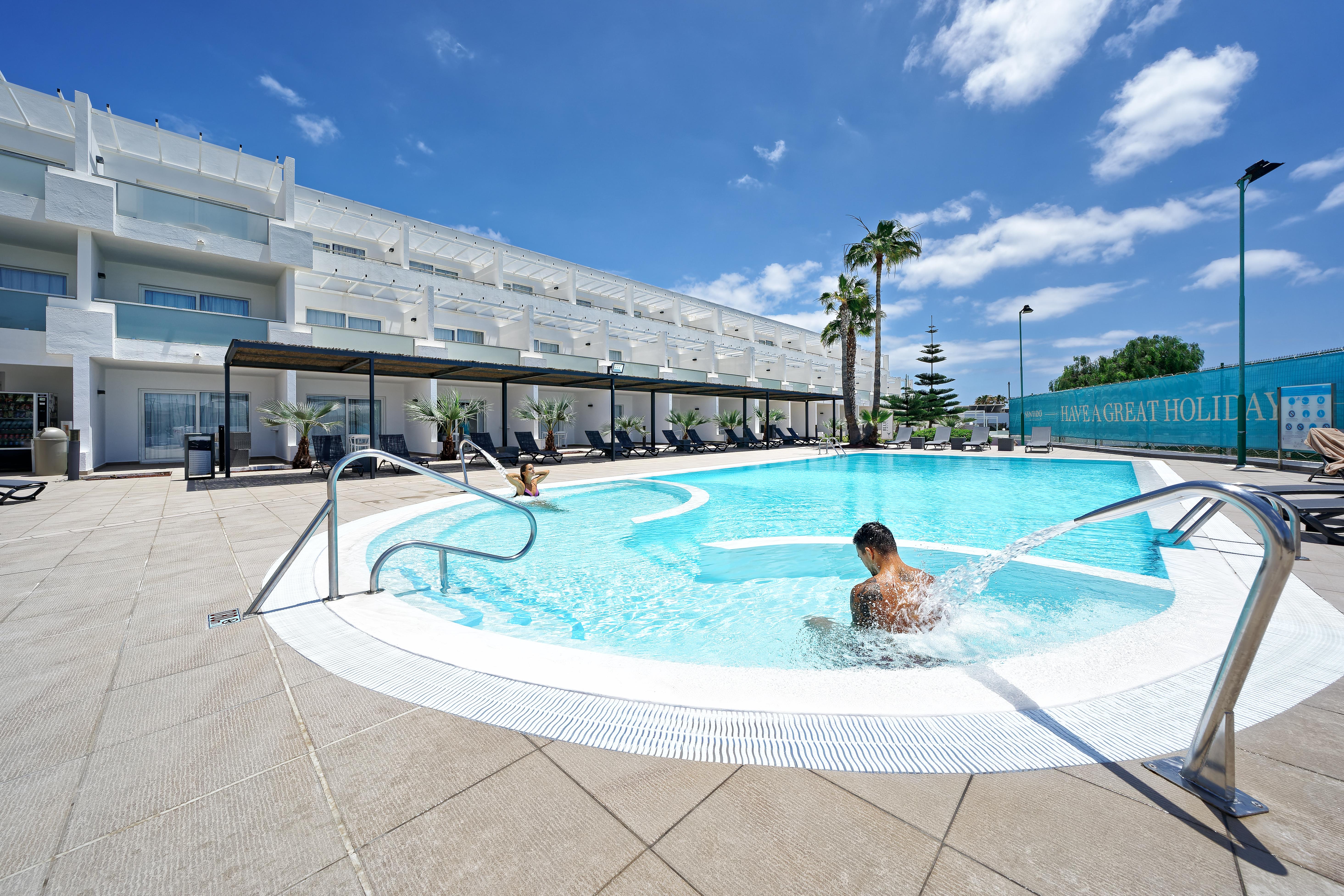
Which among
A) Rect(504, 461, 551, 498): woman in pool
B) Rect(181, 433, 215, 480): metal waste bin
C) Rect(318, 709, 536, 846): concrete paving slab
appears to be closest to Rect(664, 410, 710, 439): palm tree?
Rect(504, 461, 551, 498): woman in pool

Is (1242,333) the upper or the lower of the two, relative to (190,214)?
lower

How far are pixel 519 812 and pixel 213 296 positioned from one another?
22653 mm

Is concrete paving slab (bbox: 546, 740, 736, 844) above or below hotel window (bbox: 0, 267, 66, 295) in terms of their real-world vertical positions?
below

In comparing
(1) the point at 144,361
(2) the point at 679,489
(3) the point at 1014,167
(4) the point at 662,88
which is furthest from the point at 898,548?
(3) the point at 1014,167

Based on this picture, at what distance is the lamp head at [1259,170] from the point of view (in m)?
10.1

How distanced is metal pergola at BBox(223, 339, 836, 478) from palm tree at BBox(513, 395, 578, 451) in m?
0.88

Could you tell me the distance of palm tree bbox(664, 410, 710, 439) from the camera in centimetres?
2342

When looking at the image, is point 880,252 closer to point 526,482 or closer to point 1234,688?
point 526,482

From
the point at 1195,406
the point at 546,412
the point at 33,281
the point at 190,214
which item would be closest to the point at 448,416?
the point at 546,412

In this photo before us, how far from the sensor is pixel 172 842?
4.57ft

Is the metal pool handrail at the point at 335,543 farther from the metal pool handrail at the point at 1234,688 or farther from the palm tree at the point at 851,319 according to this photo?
the palm tree at the point at 851,319

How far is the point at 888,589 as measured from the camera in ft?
11.3

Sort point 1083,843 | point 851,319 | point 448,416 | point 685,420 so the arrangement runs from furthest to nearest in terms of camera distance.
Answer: point 851,319 < point 685,420 < point 448,416 < point 1083,843

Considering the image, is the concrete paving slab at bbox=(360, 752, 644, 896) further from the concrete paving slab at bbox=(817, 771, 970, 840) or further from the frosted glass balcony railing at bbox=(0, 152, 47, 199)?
the frosted glass balcony railing at bbox=(0, 152, 47, 199)
